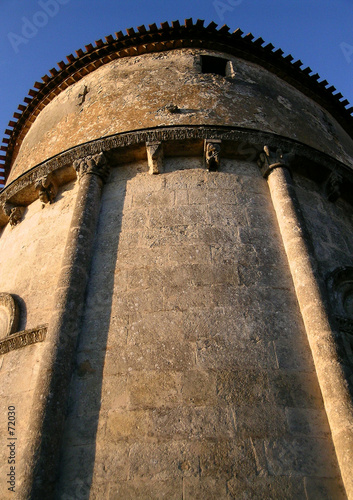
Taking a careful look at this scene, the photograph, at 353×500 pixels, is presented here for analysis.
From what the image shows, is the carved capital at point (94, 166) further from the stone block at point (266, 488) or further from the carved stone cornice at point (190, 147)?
the stone block at point (266, 488)

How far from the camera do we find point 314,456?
3.70m

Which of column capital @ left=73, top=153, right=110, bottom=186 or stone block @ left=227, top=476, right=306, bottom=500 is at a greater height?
column capital @ left=73, top=153, right=110, bottom=186

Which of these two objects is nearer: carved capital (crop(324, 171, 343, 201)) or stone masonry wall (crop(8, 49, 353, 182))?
carved capital (crop(324, 171, 343, 201))

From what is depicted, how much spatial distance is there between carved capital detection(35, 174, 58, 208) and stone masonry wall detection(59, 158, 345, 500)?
4.07 ft

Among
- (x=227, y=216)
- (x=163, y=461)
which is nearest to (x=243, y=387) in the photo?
(x=163, y=461)

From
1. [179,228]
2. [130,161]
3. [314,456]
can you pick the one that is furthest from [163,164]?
[314,456]

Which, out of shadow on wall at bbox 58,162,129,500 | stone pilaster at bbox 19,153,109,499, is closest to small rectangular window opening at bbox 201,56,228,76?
stone pilaster at bbox 19,153,109,499

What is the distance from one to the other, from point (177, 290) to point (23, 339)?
192cm

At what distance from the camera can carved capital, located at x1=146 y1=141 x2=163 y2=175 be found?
246 inches

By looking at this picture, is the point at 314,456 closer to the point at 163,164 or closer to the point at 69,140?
the point at 163,164

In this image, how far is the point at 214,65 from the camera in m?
8.57

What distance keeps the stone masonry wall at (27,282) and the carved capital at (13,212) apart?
0.11 meters

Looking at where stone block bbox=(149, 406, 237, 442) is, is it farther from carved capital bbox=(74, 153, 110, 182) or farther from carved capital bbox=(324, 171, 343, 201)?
carved capital bbox=(324, 171, 343, 201)

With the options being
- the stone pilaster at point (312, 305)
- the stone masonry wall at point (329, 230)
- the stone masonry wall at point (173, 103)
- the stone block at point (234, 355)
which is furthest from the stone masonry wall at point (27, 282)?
the stone masonry wall at point (329, 230)
